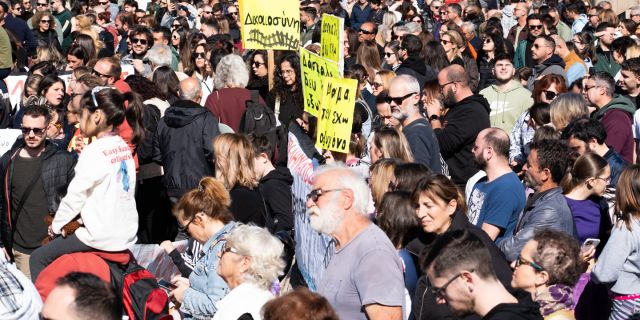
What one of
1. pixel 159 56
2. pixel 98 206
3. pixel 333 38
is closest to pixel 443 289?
pixel 98 206

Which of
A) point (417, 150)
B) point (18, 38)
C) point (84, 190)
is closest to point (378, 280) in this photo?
point (84, 190)

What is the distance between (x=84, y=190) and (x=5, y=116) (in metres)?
5.83

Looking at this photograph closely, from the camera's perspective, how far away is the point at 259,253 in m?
6.00

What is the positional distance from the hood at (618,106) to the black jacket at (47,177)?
4.77 metres

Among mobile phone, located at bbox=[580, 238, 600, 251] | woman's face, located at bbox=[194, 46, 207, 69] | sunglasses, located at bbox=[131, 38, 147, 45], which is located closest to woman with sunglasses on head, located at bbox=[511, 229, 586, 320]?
mobile phone, located at bbox=[580, 238, 600, 251]

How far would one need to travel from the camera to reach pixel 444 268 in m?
4.86

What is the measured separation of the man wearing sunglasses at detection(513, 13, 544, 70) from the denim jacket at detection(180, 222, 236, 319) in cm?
970

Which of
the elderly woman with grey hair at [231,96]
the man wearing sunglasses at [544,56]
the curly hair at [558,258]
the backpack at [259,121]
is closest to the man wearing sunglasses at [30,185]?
the backpack at [259,121]

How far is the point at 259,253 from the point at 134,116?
134 inches

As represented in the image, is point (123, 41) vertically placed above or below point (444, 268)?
below

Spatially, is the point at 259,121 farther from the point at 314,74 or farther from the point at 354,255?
the point at 354,255

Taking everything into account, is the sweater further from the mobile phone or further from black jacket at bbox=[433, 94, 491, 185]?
black jacket at bbox=[433, 94, 491, 185]

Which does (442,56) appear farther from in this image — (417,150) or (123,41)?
(123,41)

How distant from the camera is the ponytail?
8.96 meters
